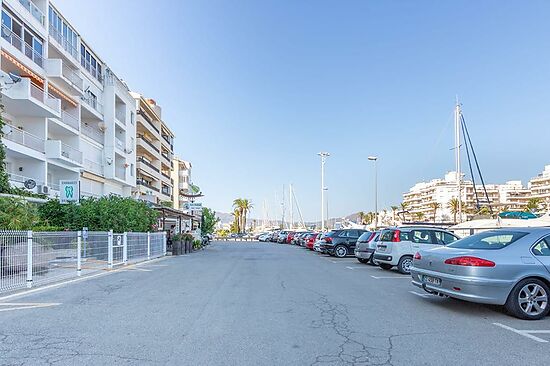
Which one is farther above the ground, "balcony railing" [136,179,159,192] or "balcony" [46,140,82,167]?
"balcony" [46,140,82,167]

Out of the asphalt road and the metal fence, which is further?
the metal fence

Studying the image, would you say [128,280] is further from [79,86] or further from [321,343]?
[79,86]

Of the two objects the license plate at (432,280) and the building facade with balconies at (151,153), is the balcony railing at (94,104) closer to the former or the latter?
the building facade with balconies at (151,153)

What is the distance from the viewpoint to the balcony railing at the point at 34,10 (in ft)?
92.1

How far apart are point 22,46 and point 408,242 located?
2621cm

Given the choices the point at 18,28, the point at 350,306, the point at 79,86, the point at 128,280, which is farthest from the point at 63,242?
the point at 79,86

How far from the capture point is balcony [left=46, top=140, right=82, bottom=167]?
2986 centimetres

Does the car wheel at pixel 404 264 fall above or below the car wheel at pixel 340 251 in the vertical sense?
above

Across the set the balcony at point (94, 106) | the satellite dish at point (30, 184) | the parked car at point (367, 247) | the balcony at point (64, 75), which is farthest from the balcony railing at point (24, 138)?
the parked car at point (367, 247)

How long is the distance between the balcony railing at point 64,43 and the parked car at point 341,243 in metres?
24.2

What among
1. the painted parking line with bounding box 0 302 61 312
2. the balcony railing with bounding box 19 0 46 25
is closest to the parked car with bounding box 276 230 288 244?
the balcony railing with bounding box 19 0 46 25

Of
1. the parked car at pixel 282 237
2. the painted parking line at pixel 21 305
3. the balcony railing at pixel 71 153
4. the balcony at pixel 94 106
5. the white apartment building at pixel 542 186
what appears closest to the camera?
the painted parking line at pixel 21 305

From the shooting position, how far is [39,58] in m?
30.2

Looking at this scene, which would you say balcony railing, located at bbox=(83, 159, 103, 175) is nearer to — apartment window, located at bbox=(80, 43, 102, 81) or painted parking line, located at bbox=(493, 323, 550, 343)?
apartment window, located at bbox=(80, 43, 102, 81)
